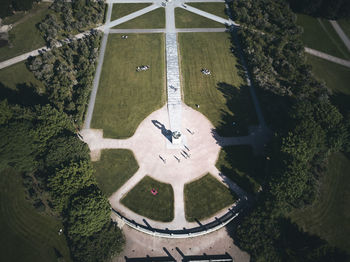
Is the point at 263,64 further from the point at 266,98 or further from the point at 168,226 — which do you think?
the point at 168,226

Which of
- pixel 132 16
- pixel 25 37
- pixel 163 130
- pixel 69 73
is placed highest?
pixel 132 16

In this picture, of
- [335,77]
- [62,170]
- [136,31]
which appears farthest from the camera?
[136,31]

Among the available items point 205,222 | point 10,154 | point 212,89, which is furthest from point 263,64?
point 10,154

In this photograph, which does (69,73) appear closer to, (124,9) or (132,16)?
(132,16)

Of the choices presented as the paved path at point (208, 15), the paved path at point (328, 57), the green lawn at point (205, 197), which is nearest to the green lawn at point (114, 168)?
the green lawn at point (205, 197)

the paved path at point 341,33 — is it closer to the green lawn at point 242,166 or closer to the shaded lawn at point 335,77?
the shaded lawn at point 335,77

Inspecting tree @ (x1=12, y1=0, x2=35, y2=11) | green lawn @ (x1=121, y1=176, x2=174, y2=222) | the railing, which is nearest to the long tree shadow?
green lawn @ (x1=121, y1=176, x2=174, y2=222)

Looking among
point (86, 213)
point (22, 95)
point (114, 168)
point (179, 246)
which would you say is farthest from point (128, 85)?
point (179, 246)
